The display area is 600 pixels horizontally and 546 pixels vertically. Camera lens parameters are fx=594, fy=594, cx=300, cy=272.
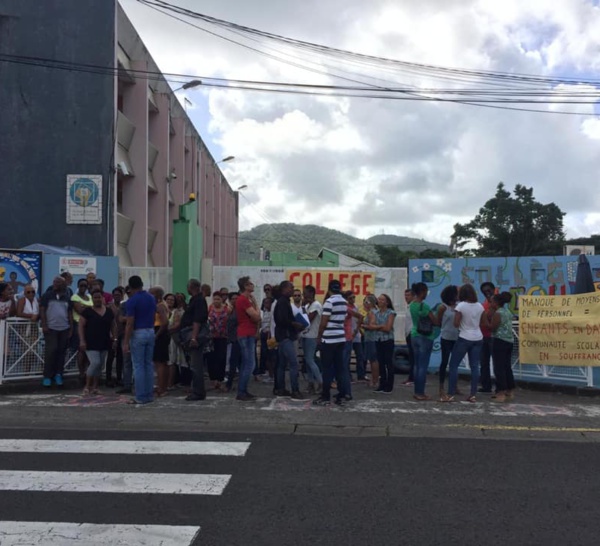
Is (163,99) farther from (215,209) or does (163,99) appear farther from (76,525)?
(76,525)

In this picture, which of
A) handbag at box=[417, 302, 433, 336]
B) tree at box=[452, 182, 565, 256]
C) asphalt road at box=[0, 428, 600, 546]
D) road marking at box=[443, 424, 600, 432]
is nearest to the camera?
asphalt road at box=[0, 428, 600, 546]

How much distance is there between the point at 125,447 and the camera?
6.66 m

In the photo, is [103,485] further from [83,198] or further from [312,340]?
[83,198]

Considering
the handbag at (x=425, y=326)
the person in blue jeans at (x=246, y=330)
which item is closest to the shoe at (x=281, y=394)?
the person in blue jeans at (x=246, y=330)

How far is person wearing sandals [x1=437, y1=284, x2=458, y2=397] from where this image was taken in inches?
362

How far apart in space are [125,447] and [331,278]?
11.2 m

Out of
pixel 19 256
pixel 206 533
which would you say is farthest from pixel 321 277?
pixel 206 533

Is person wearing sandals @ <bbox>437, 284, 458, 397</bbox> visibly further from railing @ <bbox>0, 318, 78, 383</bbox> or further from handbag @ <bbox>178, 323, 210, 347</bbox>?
railing @ <bbox>0, 318, 78, 383</bbox>

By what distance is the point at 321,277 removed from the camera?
1728 cm

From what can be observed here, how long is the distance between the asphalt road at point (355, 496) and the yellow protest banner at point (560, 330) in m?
3.43

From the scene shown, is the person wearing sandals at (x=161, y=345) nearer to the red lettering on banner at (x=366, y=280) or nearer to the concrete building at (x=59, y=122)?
the red lettering on banner at (x=366, y=280)

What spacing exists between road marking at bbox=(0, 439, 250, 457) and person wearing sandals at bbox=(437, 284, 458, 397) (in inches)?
149

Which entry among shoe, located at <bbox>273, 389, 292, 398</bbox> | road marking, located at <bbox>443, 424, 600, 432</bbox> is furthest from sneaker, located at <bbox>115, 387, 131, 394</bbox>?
road marking, located at <bbox>443, 424, 600, 432</bbox>

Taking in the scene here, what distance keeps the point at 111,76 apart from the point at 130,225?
581 centimetres
